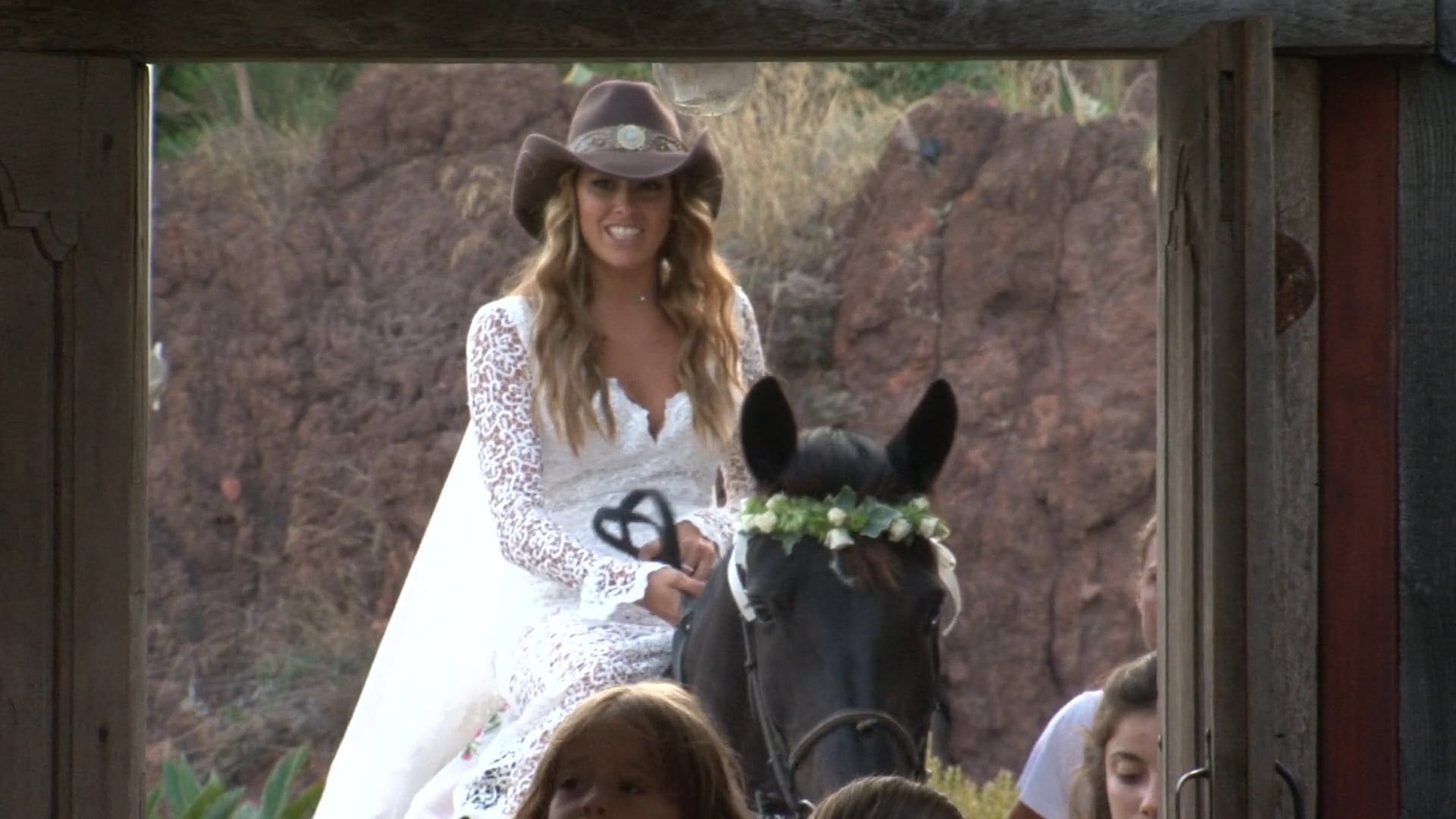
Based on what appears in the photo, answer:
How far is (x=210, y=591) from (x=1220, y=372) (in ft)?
34.1

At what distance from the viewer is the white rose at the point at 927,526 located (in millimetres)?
4527

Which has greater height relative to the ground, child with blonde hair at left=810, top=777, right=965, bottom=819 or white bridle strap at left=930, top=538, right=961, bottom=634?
white bridle strap at left=930, top=538, right=961, bottom=634

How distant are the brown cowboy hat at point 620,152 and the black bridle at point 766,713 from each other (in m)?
0.84

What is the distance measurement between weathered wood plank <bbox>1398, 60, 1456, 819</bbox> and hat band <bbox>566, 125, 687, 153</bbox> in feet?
8.06

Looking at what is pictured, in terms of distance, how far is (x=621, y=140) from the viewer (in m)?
5.60

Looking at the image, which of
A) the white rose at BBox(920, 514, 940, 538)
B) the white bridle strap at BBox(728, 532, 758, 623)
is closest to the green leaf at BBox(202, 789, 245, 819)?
the white bridle strap at BBox(728, 532, 758, 623)

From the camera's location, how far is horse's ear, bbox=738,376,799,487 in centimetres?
467

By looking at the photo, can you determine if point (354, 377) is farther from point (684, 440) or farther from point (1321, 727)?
point (1321, 727)

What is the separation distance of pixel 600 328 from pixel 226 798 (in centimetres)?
280

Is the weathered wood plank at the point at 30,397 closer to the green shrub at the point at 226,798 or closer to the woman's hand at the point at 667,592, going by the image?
the woman's hand at the point at 667,592

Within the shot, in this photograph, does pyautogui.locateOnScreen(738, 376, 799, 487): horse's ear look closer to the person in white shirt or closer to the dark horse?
the dark horse

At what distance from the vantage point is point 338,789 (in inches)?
215

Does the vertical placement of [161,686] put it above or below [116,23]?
below

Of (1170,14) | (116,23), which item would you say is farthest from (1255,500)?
(116,23)
